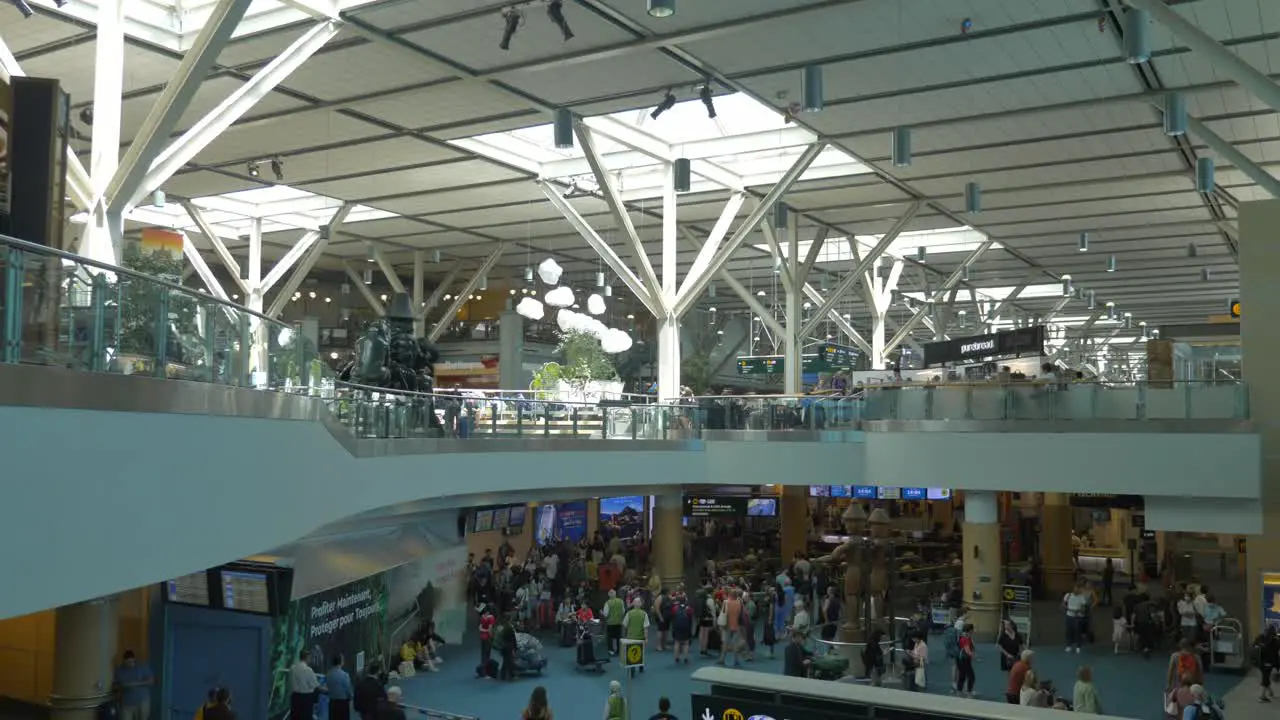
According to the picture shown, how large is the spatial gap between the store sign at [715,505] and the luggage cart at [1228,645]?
10994 mm

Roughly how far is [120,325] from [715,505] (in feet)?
67.6

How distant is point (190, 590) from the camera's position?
1296 cm

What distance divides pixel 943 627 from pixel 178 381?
18141 millimetres

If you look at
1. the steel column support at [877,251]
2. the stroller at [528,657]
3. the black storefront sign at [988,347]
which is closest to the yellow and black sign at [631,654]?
the stroller at [528,657]

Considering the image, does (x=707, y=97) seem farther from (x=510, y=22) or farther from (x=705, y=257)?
(x=705, y=257)

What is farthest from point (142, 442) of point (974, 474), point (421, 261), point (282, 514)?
point (421, 261)

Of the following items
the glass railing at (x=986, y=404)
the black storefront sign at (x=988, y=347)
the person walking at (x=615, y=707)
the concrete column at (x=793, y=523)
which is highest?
the black storefront sign at (x=988, y=347)

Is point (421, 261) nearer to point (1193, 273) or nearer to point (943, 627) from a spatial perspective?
point (943, 627)

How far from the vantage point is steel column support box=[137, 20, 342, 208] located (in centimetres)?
1434

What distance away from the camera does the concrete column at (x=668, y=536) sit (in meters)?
24.5

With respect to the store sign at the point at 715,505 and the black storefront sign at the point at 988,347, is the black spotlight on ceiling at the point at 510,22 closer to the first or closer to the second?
the black storefront sign at the point at 988,347

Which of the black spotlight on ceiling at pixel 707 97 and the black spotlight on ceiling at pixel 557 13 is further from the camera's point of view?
the black spotlight on ceiling at pixel 707 97

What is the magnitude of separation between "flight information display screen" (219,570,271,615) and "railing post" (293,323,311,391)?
3.20m

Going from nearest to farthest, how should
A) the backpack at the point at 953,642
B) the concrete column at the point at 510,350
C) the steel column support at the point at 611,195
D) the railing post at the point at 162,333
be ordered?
the railing post at the point at 162,333 → the backpack at the point at 953,642 → the steel column support at the point at 611,195 → the concrete column at the point at 510,350
